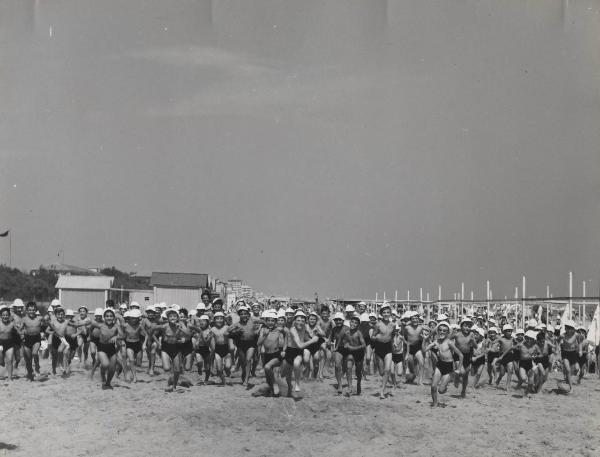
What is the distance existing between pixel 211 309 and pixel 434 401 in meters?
7.15

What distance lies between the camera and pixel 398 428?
12.8m

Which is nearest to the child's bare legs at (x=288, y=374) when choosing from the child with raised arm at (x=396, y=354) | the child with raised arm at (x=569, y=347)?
the child with raised arm at (x=396, y=354)

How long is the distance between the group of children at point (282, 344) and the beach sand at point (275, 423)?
0.64 m

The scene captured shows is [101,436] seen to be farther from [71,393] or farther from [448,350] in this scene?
[448,350]

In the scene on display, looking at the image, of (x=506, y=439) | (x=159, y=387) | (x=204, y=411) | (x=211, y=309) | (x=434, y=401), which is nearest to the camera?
(x=506, y=439)

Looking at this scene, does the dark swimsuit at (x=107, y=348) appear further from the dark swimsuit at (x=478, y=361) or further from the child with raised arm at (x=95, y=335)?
the dark swimsuit at (x=478, y=361)

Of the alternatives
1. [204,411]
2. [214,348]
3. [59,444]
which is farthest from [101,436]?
[214,348]

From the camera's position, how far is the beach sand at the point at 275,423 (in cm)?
1126

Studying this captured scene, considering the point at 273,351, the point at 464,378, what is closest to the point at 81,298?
the point at 273,351

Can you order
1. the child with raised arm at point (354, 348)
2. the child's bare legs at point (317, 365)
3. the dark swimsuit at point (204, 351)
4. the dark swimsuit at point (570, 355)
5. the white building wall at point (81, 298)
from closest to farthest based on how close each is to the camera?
the child with raised arm at point (354, 348) → the dark swimsuit at point (204, 351) → the child's bare legs at point (317, 365) → the dark swimsuit at point (570, 355) → the white building wall at point (81, 298)

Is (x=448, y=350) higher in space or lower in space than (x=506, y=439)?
higher

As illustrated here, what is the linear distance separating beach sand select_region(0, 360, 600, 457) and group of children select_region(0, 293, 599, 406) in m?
0.64

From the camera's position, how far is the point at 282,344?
15.5 meters

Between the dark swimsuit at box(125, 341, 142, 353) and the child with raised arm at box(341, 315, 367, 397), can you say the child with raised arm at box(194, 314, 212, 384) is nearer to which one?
the dark swimsuit at box(125, 341, 142, 353)
